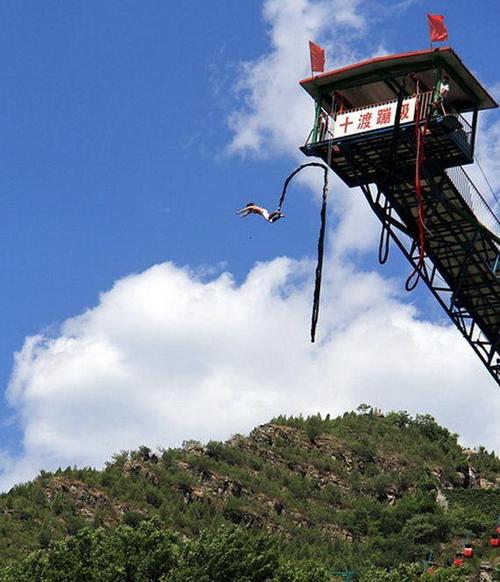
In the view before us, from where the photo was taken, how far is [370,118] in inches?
1292

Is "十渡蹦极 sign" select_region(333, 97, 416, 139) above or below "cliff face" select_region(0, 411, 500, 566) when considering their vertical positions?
below

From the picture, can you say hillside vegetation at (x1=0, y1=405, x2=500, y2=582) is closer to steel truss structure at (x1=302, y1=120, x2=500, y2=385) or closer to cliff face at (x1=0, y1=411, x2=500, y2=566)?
cliff face at (x1=0, y1=411, x2=500, y2=566)

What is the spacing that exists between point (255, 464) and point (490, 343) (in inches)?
2093

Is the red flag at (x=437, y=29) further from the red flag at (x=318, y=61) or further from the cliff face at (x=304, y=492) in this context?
the cliff face at (x=304, y=492)

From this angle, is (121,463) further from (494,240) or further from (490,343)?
(494,240)

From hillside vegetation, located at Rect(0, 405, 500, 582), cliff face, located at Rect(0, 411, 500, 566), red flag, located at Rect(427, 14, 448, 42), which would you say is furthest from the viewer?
cliff face, located at Rect(0, 411, 500, 566)

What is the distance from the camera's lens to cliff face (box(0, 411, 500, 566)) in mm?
73188

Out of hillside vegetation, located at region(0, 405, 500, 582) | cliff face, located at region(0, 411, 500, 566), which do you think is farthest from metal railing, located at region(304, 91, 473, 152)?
cliff face, located at region(0, 411, 500, 566)

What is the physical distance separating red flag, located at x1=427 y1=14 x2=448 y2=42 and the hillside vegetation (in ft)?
83.4

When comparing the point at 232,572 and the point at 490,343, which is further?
the point at 232,572

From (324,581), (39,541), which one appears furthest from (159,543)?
(39,541)

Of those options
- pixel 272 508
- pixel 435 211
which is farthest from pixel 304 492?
pixel 435 211

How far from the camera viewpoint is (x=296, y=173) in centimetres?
2952

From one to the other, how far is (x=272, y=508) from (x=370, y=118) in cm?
5517
